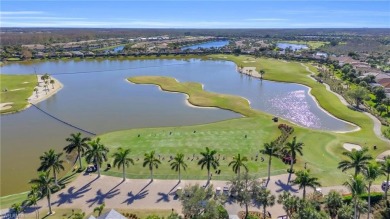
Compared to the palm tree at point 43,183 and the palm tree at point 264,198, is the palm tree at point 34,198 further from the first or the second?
the palm tree at point 264,198

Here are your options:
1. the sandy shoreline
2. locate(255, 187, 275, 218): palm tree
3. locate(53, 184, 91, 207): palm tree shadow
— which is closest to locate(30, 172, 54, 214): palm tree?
locate(53, 184, 91, 207): palm tree shadow

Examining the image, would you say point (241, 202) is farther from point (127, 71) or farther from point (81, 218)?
point (127, 71)

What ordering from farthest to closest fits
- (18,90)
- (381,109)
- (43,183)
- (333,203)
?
1. (18,90)
2. (381,109)
3. (43,183)
4. (333,203)

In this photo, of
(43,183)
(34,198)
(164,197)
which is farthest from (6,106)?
(164,197)

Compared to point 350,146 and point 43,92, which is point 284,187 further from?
point 43,92

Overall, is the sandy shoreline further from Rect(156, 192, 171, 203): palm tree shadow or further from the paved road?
Rect(156, 192, 171, 203): palm tree shadow

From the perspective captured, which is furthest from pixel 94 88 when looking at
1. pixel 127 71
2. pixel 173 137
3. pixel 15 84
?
pixel 173 137

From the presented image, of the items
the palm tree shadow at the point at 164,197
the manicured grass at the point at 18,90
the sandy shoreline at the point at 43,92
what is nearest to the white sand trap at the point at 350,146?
the palm tree shadow at the point at 164,197
